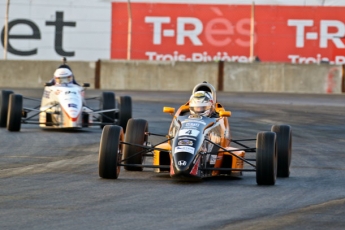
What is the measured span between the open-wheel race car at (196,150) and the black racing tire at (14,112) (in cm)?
609

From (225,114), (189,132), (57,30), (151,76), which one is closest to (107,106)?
(225,114)

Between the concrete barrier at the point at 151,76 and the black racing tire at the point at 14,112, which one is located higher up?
the concrete barrier at the point at 151,76

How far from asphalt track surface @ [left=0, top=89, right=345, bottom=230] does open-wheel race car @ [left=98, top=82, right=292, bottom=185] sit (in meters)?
0.16

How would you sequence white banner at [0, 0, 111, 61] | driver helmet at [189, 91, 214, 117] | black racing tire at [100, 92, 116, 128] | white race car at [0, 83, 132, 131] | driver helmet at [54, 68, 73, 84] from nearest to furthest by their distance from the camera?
1. driver helmet at [189, 91, 214, 117]
2. white race car at [0, 83, 132, 131]
3. driver helmet at [54, 68, 73, 84]
4. black racing tire at [100, 92, 116, 128]
5. white banner at [0, 0, 111, 61]

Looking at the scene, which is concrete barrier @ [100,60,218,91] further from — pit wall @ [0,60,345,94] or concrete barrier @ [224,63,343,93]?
concrete barrier @ [224,63,343,93]

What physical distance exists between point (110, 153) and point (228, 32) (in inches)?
1060

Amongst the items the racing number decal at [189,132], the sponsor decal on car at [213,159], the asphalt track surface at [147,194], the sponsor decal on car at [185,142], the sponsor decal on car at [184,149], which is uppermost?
the racing number decal at [189,132]

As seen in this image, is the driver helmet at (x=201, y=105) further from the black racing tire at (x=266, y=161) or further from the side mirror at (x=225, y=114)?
the black racing tire at (x=266, y=161)

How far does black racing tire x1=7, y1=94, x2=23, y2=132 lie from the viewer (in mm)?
19516

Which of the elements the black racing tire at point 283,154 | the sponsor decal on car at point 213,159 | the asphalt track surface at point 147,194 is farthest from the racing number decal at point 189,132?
the black racing tire at point 283,154

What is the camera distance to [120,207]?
10.0 meters

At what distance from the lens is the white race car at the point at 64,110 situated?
64.7 feet

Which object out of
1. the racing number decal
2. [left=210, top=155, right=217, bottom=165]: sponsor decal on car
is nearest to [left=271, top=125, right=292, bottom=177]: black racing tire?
[left=210, top=155, right=217, bottom=165]: sponsor decal on car

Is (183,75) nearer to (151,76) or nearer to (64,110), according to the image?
(151,76)
